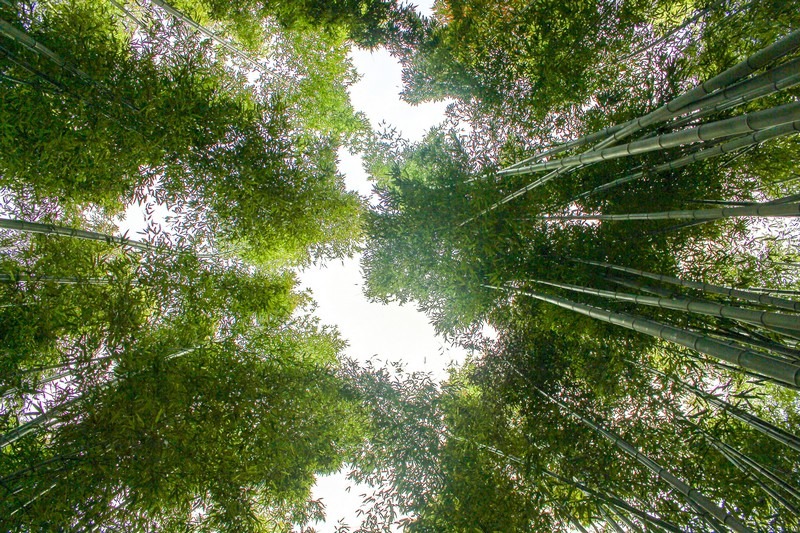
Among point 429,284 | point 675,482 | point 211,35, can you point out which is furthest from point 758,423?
point 211,35

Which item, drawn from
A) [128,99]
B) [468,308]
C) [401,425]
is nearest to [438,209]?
[468,308]

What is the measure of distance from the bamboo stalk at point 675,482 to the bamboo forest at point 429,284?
0.09 ft

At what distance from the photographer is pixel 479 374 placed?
4.42 metres

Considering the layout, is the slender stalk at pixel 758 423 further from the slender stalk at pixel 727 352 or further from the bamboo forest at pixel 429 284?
the slender stalk at pixel 727 352

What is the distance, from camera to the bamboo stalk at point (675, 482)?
191 centimetres

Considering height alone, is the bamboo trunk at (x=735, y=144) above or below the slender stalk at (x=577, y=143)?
below

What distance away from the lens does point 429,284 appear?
4395 millimetres

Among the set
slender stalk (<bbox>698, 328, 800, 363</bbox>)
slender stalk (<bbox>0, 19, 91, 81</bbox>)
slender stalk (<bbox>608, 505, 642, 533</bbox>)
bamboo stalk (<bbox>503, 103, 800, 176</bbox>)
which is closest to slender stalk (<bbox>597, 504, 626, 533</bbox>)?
slender stalk (<bbox>608, 505, 642, 533</bbox>)

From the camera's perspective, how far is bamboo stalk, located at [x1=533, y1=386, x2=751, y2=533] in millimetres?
1907

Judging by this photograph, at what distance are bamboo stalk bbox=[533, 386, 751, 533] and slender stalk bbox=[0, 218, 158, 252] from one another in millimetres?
4169

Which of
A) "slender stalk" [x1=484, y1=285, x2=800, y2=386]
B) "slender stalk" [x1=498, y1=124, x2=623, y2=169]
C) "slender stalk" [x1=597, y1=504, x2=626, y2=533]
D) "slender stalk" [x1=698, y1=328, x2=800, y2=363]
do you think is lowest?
"slender stalk" [x1=597, y1=504, x2=626, y2=533]

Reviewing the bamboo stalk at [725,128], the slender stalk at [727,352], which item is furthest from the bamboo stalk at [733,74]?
the slender stalk at [727,352]

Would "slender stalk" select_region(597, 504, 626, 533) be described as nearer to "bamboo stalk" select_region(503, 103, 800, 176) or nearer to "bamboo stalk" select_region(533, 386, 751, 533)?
"bamboo stalk" select_region(533, 386, 751, 533)

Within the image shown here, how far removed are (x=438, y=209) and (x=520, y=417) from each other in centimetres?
247
